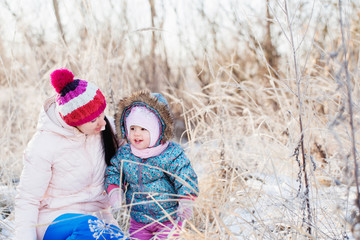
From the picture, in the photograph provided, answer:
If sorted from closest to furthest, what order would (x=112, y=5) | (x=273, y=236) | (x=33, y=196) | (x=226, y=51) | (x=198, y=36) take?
1. (x=273, y=236)
2. (x=33, y=196)
3. (x=112, y=5)
4. (x=198, y=36)
5. (x=226, y=51)

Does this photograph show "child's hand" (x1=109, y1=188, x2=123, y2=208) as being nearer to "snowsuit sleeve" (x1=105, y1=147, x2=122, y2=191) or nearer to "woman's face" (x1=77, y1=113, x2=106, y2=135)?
"snowsuit sleeve" (x1=105, y1=147, x2=122, y2=191)

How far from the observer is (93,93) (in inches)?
68.5

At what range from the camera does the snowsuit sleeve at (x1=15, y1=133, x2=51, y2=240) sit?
167cm

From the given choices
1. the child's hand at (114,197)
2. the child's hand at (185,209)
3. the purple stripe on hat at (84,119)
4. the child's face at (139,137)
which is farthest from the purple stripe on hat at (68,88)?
the child's hand at (185,209)

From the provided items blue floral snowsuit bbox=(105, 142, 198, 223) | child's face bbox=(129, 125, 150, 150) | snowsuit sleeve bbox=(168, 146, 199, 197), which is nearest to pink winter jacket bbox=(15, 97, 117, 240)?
blue floral snowsuit bbox=(105, 142, 198, 223)

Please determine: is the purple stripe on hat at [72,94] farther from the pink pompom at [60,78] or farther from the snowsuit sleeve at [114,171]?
the snowsuit sleeve at [114,171]

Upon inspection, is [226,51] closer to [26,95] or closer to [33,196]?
[26,95]

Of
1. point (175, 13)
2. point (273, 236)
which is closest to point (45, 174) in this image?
point (273, 236)

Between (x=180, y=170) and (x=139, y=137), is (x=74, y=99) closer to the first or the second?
(x=139, y=137)

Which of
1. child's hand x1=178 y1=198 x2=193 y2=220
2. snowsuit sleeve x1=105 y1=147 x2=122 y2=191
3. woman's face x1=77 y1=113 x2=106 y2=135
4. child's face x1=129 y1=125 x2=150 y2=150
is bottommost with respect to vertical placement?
child's hand x1=178 y1=198 x2=193 y2=220

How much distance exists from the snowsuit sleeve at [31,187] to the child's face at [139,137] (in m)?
0.39

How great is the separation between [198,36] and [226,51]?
668mm

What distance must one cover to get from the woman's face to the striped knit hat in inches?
1.3

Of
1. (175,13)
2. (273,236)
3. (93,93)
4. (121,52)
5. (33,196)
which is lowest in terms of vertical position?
(273,236)
